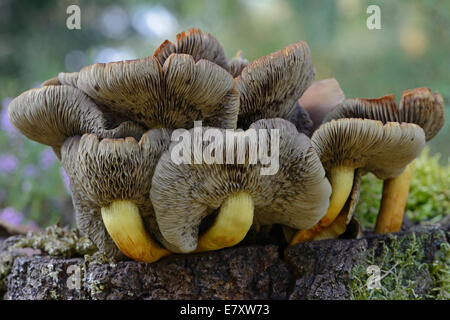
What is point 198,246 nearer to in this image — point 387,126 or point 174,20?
point 387,126

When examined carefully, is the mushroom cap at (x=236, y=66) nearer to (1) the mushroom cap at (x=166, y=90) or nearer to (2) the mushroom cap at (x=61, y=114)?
(1) the mushroom cap at (x=166, y=90)

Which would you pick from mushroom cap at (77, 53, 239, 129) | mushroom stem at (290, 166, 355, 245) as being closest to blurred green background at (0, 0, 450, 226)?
mushroom cap at (77, 53, 239, 129)

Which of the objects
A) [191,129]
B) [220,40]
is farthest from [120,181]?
[220,40]

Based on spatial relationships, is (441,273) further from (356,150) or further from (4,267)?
(4,267)

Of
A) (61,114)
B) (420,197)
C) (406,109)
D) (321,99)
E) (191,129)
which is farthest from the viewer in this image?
(420,197)

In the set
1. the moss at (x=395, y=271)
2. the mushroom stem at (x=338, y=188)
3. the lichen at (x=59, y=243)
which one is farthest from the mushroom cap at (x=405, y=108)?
the lichen at (x=59, y=243)

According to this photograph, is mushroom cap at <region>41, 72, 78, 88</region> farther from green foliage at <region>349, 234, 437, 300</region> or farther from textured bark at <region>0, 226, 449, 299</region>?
green foliage at <region>349, 234, 437, 300</region>
